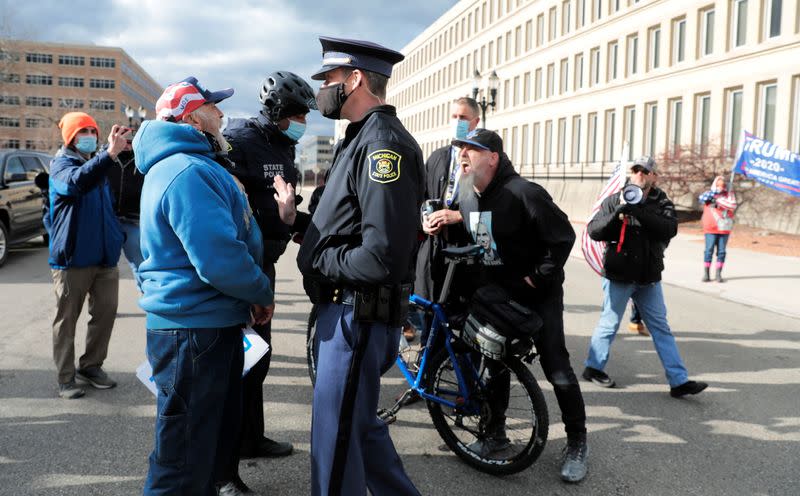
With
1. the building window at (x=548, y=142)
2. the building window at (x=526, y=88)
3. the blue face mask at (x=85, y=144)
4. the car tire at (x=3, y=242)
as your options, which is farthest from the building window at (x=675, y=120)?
the blue face mask at (x=85, y=144)

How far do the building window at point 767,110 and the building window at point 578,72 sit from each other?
16.0 m

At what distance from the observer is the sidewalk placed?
10.7m

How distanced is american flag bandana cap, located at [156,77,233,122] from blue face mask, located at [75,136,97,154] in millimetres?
2729

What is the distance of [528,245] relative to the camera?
4000 millimetres

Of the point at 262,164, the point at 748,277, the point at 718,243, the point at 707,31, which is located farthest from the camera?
the point at 707,31

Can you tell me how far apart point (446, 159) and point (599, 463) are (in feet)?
9.22

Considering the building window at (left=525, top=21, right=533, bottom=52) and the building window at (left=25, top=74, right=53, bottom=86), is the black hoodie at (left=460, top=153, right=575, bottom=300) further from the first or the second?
the building window at (left=25, top=74, right=53, bottom=86)

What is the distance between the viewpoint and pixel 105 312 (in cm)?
520

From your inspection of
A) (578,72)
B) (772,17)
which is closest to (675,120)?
(772,17)

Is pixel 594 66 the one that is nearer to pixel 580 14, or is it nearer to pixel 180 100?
pixel 580 14

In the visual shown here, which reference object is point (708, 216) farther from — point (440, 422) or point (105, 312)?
point (105, 312)

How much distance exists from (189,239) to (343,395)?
0.87m

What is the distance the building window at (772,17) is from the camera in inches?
1058

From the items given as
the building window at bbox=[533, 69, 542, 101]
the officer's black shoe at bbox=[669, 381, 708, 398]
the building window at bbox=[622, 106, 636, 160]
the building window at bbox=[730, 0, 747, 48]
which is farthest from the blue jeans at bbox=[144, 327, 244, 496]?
the building window at bbox=[533, 69, 542, 101]
